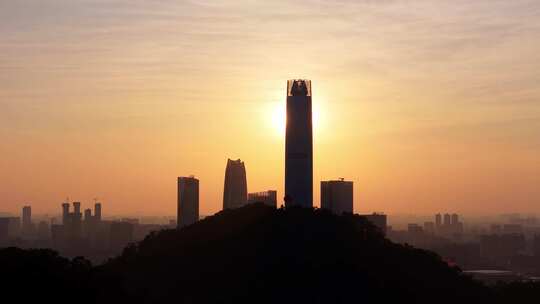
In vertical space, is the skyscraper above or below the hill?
above

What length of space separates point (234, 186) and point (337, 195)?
27147mm

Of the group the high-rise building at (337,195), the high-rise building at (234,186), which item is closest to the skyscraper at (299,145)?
the high-rise building at (337,195)

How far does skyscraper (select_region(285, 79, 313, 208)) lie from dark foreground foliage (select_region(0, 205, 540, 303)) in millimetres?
29605

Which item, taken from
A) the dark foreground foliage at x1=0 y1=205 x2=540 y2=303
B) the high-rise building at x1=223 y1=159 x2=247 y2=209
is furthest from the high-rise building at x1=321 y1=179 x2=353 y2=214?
the dark foreground foliage at x1=0 y1=205 x2=540 y2=303

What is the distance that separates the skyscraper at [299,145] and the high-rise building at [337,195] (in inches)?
1076

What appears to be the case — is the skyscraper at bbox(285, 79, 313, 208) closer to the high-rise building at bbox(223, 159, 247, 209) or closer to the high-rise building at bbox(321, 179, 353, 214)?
the high-rise building at bbox(321, 179, 353, 214)

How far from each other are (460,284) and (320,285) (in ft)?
53.4

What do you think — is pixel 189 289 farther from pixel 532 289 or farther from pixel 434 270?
pixel 532 289

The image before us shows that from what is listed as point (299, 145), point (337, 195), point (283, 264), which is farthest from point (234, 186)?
point (283, 264)

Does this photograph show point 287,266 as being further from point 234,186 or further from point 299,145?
point 234,186

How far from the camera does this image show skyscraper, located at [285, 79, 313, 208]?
12925 cm

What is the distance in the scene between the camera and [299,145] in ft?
428

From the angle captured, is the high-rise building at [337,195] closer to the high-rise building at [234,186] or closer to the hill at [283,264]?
the high-rise building at [234,186]

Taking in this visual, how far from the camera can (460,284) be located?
9400 centimetres
